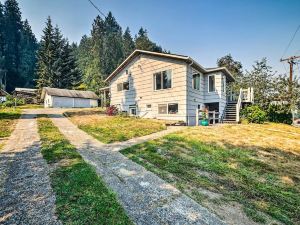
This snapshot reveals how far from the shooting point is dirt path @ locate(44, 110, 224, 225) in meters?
3.85

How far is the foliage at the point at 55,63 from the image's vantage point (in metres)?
48.2

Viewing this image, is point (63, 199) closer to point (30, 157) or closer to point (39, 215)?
point (39, 215)

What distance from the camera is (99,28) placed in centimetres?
6438

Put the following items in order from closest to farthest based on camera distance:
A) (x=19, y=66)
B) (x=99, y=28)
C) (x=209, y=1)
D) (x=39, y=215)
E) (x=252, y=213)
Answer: (x=39, y=215) → (x=252, y=213) → (x=209, y=1) → (x=99, y=28) → (x=19, y=66)

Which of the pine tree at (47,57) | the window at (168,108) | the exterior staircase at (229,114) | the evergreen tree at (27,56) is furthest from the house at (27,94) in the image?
the exterior staircase at (229,114)

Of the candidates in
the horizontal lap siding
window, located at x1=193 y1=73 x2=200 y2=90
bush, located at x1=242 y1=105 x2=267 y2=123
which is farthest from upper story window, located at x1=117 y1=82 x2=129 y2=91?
bush, located at x1=242 y1=105 x2=267 y2=123

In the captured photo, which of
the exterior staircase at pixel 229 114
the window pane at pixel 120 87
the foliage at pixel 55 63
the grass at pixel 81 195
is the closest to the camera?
the grass at pixel 81 195

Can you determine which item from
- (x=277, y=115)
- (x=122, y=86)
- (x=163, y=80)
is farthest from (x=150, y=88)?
(x=277, y=115)

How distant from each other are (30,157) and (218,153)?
7.40 metres

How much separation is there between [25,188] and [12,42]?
276 ft

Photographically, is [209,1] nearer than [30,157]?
No

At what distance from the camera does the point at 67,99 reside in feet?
124

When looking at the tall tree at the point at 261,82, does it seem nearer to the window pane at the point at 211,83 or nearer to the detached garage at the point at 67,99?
the window pane at the point at 211,83

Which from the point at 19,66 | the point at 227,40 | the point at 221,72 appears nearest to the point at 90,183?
the point at 221,72
